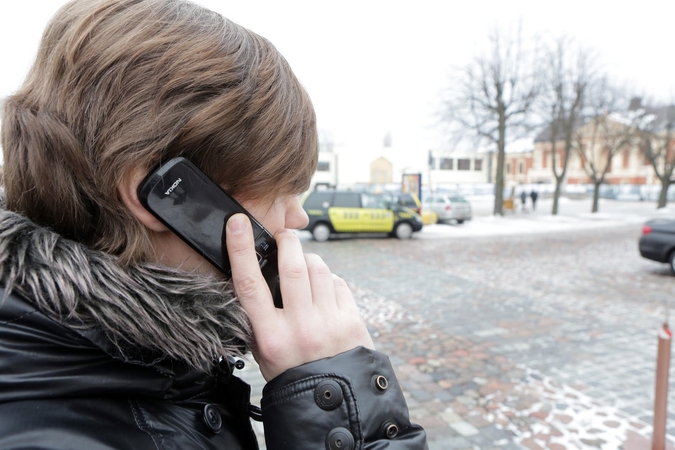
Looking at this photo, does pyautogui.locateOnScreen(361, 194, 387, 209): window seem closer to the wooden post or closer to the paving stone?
the paving stone

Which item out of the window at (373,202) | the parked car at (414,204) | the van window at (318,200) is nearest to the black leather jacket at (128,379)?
the van window at (318,200)

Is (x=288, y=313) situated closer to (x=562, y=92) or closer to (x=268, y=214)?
(x=268, y=214)

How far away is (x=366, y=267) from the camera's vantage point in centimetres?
1082

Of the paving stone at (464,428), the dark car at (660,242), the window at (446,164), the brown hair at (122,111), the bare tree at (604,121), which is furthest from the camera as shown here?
the window at (446,164)

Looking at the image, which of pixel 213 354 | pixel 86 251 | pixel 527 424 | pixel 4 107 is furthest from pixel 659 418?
pixel 4 107

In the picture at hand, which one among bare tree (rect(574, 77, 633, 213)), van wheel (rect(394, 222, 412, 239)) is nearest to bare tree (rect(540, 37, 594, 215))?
bare tree (rect(574, 77, 633, 213))

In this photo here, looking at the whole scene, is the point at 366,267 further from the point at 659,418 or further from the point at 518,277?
the point at 659,418

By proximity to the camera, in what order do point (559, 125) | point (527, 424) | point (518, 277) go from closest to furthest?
point (527, 424) < point (518, 277) < point (559, 125)

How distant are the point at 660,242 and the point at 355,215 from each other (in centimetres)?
893

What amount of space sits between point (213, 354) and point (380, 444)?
40cm

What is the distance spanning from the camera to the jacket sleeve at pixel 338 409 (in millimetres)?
970

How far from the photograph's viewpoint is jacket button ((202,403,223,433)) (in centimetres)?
99

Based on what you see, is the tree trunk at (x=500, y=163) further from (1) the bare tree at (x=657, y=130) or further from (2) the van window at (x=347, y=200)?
(2) the van window at (x=347, y=200)

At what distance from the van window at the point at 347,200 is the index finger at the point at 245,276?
1521 centimetres
